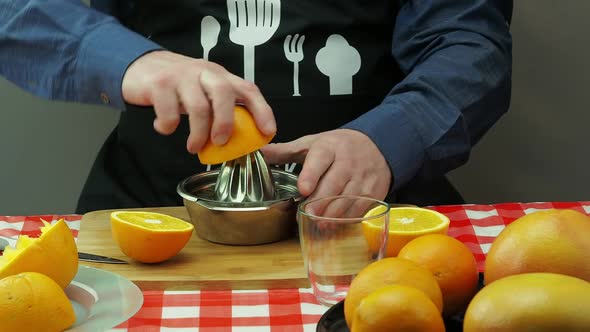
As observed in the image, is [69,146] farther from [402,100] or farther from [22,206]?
[402,100]

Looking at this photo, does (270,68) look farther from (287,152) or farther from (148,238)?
(148,238)

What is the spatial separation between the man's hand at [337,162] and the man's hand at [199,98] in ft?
0.38

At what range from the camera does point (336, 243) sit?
0.93 meters

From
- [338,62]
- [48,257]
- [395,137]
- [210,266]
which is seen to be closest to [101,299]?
[48,257]

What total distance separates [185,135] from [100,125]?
1.84 ft

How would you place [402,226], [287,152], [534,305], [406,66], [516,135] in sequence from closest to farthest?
[534,305]
[402,226]
[287,152]
[406,66]
[516,135]

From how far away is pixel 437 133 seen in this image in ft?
4.53

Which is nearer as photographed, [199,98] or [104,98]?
[199,98]

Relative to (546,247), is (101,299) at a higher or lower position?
lower

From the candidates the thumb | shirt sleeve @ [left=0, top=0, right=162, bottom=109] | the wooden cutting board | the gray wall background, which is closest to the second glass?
the wooden cutting board


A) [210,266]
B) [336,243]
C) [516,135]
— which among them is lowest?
[516,135]

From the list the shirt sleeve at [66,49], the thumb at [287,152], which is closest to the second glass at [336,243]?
the thumb at [287,152]

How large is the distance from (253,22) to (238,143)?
0.39 m

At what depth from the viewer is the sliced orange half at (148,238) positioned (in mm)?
1080
